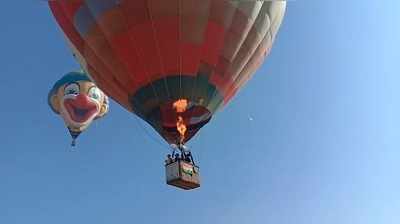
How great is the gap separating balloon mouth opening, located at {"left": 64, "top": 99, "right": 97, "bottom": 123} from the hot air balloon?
9.93 meters

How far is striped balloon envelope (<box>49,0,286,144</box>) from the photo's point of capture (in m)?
15.0

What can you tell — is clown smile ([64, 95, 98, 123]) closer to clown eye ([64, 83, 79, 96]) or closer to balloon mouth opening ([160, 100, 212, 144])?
clown eye ([64, 83, 79, 96])

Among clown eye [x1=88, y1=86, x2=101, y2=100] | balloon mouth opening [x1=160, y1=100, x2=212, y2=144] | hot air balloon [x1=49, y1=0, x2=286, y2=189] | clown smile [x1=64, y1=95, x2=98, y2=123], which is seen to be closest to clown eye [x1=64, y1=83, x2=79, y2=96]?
clown smile [x1=64, y1=95, x2=98, y2=123]

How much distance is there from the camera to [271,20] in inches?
657

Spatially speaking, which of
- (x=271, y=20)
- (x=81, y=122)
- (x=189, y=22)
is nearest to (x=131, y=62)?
(x=189, y=22)

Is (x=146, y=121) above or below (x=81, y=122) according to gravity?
below

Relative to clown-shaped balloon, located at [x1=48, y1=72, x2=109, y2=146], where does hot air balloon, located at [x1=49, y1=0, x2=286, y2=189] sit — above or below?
below

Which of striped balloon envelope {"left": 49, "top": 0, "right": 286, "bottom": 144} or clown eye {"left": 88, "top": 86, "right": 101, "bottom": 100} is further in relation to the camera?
clown eye {"left": 88, "top": 86, "right": 101, "bottom": 100}

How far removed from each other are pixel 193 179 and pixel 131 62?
352 cm

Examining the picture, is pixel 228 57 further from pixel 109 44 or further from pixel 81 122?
pixel 81 122

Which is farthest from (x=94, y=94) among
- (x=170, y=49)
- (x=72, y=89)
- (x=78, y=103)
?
(x=170, y=49)

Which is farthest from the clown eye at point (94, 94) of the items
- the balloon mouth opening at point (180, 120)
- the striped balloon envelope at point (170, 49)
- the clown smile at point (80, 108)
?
the balloon mouth opening at point (180, 120)

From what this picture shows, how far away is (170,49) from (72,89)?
11.8 metres

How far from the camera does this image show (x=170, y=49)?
49.8 ft
